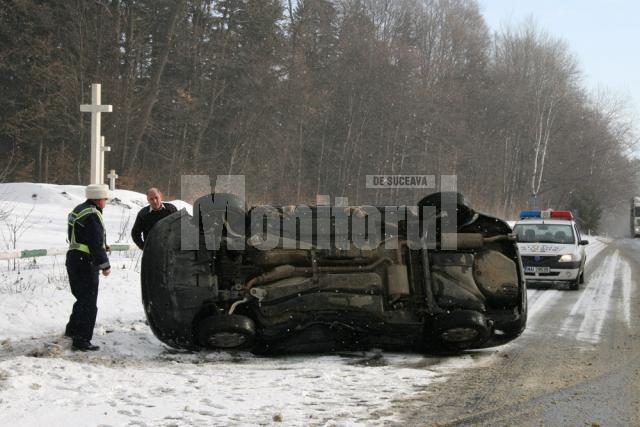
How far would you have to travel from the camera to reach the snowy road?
4977mm

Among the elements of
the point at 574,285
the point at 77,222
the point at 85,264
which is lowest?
the point at 574,285

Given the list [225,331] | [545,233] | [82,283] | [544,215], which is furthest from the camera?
[544,215]

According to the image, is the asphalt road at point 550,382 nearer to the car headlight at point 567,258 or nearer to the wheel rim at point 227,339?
the wheel rim at point 227,339

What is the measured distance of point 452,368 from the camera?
679 cm

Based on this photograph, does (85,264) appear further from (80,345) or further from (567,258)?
(567,258)

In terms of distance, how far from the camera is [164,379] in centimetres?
597

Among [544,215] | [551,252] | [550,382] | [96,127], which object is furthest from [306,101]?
[550,382]

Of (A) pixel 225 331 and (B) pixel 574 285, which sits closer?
(A) pixel 225 331

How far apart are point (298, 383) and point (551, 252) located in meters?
10.4

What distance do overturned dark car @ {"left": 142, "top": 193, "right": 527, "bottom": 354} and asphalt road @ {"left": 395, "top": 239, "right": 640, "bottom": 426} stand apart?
569mm

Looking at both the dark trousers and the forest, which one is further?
the forest

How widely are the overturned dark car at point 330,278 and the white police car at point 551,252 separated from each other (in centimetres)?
773

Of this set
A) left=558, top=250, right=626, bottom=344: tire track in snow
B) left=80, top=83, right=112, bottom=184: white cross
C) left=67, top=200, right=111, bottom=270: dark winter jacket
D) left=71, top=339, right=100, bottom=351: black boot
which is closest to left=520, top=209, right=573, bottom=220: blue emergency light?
left=558, top=250, right=626, bottom=344: tire track in snow

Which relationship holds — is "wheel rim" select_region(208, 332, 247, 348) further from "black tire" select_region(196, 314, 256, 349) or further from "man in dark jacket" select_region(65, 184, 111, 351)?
"man in dark jacket" select_region(65, 184, 111, 351)
